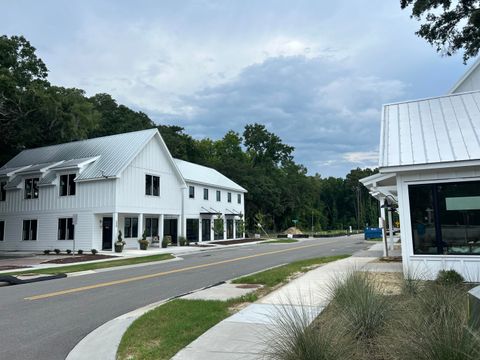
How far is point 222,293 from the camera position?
10.8 m

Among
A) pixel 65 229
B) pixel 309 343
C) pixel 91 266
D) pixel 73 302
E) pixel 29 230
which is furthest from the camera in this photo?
pixel 29 230

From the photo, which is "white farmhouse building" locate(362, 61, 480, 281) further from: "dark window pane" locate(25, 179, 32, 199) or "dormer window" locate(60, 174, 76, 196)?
"dark window pane" locate(25, 179, 32, 199)

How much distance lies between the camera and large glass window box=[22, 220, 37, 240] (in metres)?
33.7

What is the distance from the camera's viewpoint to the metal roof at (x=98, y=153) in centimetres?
3097

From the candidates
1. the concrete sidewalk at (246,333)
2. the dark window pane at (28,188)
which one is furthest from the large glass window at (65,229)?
the concrete sidewalk at (246,333)

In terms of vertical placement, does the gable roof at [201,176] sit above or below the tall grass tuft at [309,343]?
above

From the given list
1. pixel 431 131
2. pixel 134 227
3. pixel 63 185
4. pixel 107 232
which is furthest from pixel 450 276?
pixel 63 185

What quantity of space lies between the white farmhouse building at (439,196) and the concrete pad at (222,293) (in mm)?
4420

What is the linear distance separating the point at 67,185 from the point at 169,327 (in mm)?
28023

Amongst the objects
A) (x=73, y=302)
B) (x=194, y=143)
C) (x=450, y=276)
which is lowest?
(x=73, y=302)

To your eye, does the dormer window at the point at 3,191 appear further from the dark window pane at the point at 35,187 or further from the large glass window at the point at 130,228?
the large glass window at the point at 130,228

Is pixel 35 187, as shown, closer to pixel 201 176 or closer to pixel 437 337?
pixel 201 176

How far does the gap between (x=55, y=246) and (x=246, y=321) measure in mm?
28383

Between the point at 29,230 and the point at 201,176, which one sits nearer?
the point at 29,230
